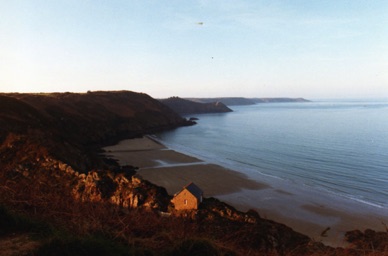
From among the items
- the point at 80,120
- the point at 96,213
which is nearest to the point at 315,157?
the point at 96,213

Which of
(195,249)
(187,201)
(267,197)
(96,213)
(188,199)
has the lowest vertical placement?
(267,197)

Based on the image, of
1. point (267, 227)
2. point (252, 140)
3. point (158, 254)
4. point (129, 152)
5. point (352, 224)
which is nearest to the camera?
point (158, 254)

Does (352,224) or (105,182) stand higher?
(105,182)

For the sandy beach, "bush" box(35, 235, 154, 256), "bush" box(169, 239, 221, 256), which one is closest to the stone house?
the sandy beach

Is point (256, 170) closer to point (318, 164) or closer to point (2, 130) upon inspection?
point (318, 164)

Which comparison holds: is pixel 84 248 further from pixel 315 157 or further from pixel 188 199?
pixel 315 157

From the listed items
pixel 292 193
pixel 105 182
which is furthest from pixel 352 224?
pixel 105 182

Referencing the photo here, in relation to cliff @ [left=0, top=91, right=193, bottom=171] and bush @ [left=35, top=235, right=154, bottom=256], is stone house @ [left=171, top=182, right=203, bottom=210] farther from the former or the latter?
bush @ [left=35, top=235, right=154, bottom=256]

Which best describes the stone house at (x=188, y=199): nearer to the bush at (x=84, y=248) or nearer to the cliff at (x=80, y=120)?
the cliff at (x=80, y=120)

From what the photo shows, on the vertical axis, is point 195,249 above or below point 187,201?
above
